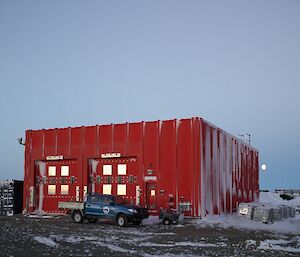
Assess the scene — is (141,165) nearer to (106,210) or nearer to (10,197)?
(106,210)

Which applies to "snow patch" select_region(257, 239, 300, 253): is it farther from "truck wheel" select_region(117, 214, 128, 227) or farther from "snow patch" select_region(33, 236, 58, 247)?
"truck wheel" select_region(117, 214, 128, 227)

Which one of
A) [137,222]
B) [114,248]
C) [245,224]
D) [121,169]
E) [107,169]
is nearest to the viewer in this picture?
[114,248]

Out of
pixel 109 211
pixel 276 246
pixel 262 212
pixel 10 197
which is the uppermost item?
pixel 10 197

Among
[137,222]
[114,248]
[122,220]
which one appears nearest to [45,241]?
[114,248]

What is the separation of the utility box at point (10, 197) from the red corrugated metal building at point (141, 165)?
3.79 ft

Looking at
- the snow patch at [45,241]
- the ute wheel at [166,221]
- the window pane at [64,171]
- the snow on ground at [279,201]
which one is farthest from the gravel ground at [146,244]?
the snow on ground at [279,201]

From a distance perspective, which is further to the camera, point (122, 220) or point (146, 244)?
point (122, 220)

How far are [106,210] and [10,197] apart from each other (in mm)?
13854

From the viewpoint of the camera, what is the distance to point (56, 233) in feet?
63.4

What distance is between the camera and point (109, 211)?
78.8 feet

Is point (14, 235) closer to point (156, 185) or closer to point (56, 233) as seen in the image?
point (56, 233)

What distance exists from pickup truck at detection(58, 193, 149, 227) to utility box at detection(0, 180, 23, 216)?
1063 cm

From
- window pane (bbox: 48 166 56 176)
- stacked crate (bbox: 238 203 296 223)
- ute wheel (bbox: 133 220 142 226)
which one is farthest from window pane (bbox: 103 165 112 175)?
stacked crate (bbox: 238 203 296 223)

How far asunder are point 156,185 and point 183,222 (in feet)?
13.1
